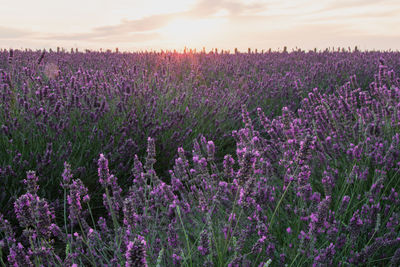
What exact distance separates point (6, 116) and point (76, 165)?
80 centimetres

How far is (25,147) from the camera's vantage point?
3.22 meters

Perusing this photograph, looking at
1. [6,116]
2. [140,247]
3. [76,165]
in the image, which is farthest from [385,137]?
[6,116]

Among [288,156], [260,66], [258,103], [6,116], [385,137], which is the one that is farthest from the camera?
[260,66]

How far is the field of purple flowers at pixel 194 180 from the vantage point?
1582 mm

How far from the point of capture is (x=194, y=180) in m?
2.28

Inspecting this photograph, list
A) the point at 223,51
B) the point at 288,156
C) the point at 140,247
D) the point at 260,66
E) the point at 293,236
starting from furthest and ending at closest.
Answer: the point at 223,51 < the point at 260,66 < the point at 288,156 < the point at 293,236 < the point at 140,247

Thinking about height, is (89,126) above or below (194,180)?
above

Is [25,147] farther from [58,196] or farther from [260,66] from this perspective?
[260,66]

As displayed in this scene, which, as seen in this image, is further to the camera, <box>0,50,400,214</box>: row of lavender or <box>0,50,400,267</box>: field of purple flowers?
<box>0,50,400,214</box>: row of lavender

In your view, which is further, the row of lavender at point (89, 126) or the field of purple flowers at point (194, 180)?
the row of lavender at point (89, 126)

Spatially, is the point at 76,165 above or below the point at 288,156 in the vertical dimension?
below

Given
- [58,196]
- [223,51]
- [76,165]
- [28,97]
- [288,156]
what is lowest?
[58,196]

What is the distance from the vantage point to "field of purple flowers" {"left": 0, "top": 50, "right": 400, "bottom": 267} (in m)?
1.58

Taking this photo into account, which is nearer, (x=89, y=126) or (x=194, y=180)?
(x=194, y=180)
